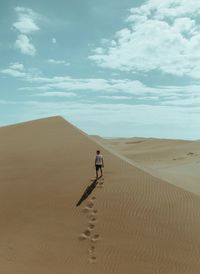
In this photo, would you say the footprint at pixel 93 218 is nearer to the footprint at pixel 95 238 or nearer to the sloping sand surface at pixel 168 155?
the footprint at pixel 95 238

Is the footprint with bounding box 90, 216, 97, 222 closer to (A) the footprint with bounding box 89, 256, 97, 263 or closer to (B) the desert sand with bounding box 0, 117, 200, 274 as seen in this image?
(B) the desert sand with bounding box 0, 117, 200, 274

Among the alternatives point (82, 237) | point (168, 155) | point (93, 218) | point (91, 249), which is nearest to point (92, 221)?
point (93, 218)

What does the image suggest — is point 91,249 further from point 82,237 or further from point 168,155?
point 168,155

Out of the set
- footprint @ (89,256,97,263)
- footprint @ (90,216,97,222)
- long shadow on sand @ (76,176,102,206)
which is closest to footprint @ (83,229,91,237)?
footprint @ (90,216,97,222)

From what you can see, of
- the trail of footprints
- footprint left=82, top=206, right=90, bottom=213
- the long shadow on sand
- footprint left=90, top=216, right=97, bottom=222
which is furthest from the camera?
the long shadow on sand

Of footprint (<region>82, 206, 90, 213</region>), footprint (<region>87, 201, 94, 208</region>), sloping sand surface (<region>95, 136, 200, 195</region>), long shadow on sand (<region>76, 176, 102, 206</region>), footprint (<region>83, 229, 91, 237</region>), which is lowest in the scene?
footprint (<region>83, 229, 91, 237</region>)

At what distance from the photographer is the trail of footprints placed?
1203 cm

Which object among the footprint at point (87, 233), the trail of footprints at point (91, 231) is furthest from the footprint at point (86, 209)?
the footprint at point (87, 233)

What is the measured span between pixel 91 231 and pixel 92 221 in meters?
0.58

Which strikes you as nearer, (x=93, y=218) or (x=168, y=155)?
(x=93, y=218)

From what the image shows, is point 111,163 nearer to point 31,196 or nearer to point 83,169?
point 83,169

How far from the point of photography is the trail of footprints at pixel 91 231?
12031 mm

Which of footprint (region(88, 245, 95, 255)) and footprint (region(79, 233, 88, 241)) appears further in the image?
footprint (region(79, 233, 88, 241))

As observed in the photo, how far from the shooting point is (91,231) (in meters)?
13.0
